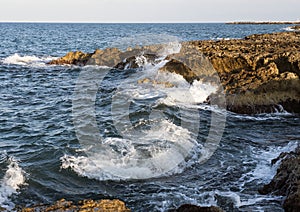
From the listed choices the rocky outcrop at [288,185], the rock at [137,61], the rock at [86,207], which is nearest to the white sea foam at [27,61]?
the rock at [137,61]

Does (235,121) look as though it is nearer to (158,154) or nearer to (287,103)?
(287,103)

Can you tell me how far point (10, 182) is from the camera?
9.34 m

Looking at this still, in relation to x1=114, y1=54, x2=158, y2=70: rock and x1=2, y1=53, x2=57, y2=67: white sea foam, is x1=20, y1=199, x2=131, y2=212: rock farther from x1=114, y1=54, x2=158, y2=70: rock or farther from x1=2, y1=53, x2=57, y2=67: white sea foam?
x1=2, y1=53, x2=57, y2=67: white sea foam

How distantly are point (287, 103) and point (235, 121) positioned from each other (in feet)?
9.30

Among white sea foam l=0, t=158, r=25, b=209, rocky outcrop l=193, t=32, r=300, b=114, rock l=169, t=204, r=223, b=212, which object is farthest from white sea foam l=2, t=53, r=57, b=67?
rock l=169, t=204, r=223, b=212

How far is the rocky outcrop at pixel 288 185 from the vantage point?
23.6 ft

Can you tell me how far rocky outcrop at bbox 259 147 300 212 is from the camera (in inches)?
283

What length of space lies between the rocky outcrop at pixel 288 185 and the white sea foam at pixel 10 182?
5.96 meters

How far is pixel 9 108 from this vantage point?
1659 centimetres

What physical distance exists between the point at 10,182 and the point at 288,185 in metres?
6.84

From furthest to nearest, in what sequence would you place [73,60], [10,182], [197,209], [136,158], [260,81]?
[73,60] < [260,81] < [136,158] < [10,182] < [197,209]

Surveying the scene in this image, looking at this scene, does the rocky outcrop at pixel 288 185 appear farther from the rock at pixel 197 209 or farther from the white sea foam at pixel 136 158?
the white sea foam at pixel 136 158

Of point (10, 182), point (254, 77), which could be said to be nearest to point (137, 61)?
point (254, 77)

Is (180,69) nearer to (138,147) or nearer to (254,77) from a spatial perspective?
(254,77)
